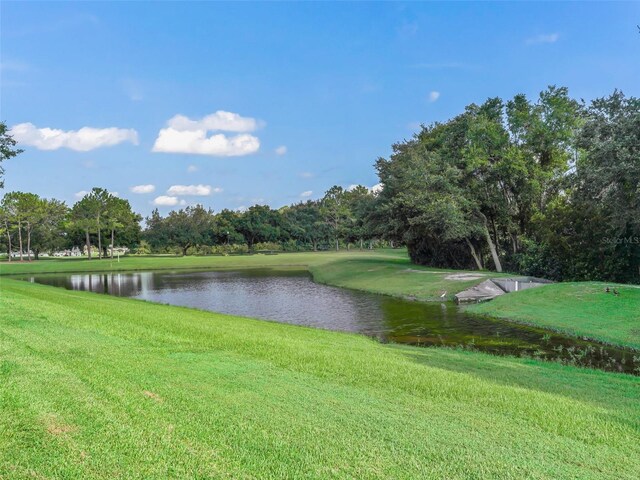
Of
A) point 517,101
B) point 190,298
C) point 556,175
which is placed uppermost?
point 517,101

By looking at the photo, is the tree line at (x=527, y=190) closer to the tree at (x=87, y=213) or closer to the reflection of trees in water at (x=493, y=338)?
the reflection of trees in water at (x=493, y=338)

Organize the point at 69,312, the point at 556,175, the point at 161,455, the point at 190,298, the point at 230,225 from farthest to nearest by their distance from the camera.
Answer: the point at 230,225
the point at 556,175
the point at 190,298
the point at 69,312
the point at 161,455

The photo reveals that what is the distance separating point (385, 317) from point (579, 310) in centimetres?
722

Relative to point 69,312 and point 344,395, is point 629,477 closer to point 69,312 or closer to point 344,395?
point 344,395

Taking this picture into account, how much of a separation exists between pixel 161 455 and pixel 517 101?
33.4 metres

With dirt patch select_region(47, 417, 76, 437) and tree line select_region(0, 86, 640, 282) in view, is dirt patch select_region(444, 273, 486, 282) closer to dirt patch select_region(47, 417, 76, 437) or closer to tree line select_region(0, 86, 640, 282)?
tree line select_region(0, 86, 640, 282)

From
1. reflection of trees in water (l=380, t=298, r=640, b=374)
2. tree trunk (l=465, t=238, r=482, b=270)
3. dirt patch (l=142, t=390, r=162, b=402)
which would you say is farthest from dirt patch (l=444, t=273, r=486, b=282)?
dirt patch (l=142, t=390, r=162, b=402)

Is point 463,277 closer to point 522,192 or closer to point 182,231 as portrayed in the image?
point 522,192

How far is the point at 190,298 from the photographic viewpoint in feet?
93.8

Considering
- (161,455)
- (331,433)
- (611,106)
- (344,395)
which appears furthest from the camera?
(611,106)

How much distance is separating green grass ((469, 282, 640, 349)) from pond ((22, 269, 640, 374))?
675mm

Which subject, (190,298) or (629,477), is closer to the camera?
(629,477)

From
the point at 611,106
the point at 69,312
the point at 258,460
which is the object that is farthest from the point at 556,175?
the point at 258,460

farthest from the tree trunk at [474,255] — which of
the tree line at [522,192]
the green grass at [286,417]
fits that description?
the green grass at [286,417]
